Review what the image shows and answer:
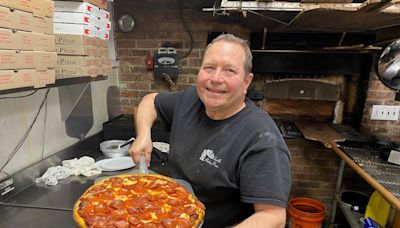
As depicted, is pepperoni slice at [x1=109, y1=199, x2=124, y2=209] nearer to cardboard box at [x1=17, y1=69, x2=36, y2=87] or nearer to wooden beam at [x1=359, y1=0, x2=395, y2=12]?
cardboard box at [x1=17, y1=69, x2=36, y2=87]

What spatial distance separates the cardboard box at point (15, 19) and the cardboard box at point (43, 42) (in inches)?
1.9

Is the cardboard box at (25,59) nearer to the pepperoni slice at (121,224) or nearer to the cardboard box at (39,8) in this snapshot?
the cardboard box at (39,8)

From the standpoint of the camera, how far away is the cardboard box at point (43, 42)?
3.69 ft

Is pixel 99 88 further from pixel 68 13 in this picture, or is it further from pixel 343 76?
pixel 343 76

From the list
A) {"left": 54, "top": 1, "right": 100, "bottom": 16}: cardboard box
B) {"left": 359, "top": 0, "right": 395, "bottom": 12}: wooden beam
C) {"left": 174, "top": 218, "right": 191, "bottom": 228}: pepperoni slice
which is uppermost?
{"left": 359, "top": 0, "right": 395, "bottom": 12}: wooden beam

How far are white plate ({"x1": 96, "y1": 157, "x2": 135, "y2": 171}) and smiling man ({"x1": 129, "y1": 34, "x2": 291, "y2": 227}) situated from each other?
0.51 metres

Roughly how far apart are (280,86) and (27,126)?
203 cm

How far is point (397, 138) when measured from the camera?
239 centimetres

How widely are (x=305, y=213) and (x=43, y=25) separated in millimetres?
2245

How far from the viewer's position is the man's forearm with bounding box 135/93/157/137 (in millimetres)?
1485

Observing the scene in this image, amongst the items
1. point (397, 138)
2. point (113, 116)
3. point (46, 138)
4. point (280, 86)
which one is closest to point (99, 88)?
point (113, 116)

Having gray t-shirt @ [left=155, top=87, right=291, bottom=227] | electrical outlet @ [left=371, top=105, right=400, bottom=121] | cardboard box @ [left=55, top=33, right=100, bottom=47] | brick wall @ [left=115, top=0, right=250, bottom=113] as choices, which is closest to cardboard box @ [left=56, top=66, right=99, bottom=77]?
cardboard box @ [left=55, top=33, right=100, bottom=47]

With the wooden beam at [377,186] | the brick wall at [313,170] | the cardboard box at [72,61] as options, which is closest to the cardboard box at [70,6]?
the cardboard box at [72,61]

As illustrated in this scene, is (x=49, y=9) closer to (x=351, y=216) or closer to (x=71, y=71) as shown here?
(x=71, y=71)
